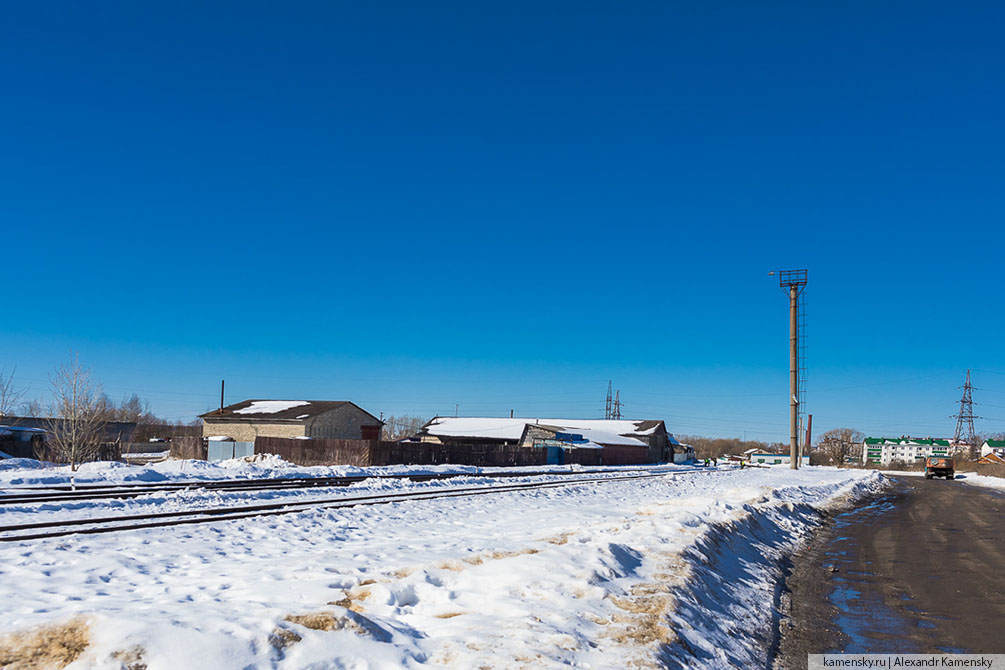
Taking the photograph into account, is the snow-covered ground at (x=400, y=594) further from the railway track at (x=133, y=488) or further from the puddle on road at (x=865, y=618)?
the railway track at (x=133, y=488)

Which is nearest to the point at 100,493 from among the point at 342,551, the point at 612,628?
the point at 342,551

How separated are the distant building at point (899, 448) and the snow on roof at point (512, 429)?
396ft

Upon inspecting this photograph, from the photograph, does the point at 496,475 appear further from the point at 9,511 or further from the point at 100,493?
the point at 9,511

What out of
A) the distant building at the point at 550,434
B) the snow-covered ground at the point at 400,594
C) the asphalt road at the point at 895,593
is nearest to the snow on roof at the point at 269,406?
the distant building at the point at 550,434

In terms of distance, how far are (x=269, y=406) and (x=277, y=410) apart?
7.48ft

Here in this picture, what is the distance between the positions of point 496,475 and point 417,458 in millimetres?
8166

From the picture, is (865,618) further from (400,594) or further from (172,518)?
(172,518)

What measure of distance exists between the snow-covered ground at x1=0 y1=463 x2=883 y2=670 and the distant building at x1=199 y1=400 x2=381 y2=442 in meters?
42.3

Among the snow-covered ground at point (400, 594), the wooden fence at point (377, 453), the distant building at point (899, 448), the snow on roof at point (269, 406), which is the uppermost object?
the snow on roof at point (269, 406)

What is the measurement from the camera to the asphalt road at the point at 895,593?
310 inches

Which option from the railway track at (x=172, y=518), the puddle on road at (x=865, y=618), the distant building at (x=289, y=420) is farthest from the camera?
the distant building at (x=289, y=420)

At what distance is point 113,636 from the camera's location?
17.5 ft

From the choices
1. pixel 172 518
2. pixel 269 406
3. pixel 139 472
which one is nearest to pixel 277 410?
pixel 269 406

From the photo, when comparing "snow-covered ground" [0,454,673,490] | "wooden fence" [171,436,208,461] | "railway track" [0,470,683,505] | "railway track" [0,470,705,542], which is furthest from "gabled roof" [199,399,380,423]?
"railway track" [0,470,705,542]
